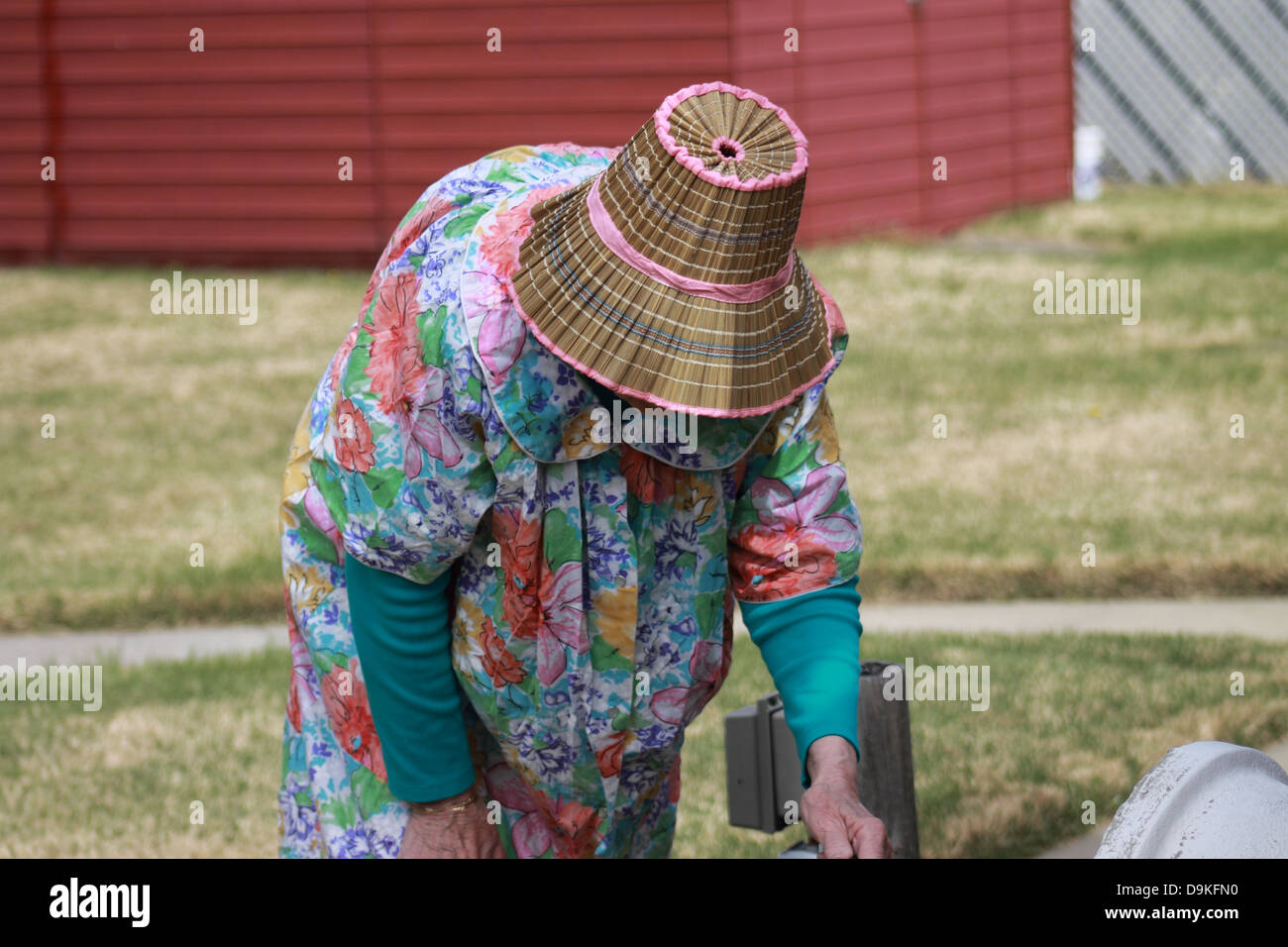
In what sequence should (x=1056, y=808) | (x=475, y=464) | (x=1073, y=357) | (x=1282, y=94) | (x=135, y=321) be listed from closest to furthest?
(x=475, y=464) → (x=1056, y=808) → (x=1073, y=357) → (x=135, y=321) → (x=1282, y=94)

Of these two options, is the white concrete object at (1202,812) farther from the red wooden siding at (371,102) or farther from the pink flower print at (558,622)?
the red wooden siding at (371,102)

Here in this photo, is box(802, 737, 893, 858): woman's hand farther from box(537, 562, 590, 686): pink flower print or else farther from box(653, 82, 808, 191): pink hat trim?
box(653, 82, 808, 191): pink hat trim

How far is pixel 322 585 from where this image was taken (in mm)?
2459

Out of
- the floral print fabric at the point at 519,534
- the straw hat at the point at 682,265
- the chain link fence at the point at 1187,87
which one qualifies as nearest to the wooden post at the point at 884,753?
the floral print fabric at the point at 519,534

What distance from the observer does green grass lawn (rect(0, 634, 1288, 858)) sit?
4.21 metres

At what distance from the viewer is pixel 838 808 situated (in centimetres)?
219

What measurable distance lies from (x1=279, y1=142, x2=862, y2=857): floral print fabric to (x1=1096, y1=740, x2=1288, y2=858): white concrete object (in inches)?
20.8

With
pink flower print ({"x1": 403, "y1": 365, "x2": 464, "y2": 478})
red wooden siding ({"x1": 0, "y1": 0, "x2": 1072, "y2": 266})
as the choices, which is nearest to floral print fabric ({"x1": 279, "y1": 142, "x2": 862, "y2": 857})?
pink flower print ({"x1": 403, "y1": 365, "x2": 464, "y2": 478})

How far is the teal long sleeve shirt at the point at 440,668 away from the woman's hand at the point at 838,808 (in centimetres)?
3

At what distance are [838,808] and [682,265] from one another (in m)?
0.74

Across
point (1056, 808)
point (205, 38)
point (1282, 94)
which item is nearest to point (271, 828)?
point (1056, 808)

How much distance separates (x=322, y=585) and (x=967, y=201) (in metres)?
12.0

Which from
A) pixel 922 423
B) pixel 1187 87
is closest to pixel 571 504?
pixel 922 423

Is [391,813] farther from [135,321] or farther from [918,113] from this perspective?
[918,113]
